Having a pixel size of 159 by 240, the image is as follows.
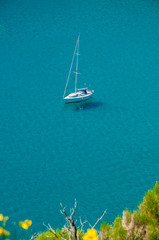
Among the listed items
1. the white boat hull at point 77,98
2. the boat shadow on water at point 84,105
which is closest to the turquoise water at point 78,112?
the boat shadow on water at point 84,105

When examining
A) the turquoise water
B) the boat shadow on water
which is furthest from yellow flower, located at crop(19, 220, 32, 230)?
the boat shadow on water

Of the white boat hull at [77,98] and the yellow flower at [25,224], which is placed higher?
the yellow flower at [25,224]

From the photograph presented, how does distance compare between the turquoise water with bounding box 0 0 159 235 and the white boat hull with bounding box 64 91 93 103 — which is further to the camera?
the white boat hull with bounding box 64 91 93 103

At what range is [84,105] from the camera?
24.0 m

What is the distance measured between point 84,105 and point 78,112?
96 centimetres

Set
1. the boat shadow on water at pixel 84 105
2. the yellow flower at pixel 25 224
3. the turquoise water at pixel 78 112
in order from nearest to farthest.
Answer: the yellow flower at pixel 25 224 < the turquoise water at pixel 78 112 < the boat shadow on water at pixel 84 105

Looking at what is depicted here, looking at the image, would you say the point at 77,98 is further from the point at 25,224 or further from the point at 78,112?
the point at 25,224

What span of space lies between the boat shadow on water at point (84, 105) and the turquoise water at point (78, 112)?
0.21 feet

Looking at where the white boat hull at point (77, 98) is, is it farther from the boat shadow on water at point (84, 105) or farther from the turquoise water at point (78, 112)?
the turquoise water at point (78, 112)

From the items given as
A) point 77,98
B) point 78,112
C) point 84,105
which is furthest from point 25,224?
point 84,105

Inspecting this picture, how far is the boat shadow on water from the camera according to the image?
2359cm

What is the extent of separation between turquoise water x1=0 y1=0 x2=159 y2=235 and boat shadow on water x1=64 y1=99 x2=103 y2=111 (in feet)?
0.21

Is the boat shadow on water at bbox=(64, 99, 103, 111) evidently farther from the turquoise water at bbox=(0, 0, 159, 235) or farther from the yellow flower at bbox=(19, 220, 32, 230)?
the yellow flower at bbox=(19, 220, 32, 230)

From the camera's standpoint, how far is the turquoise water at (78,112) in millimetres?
17062
